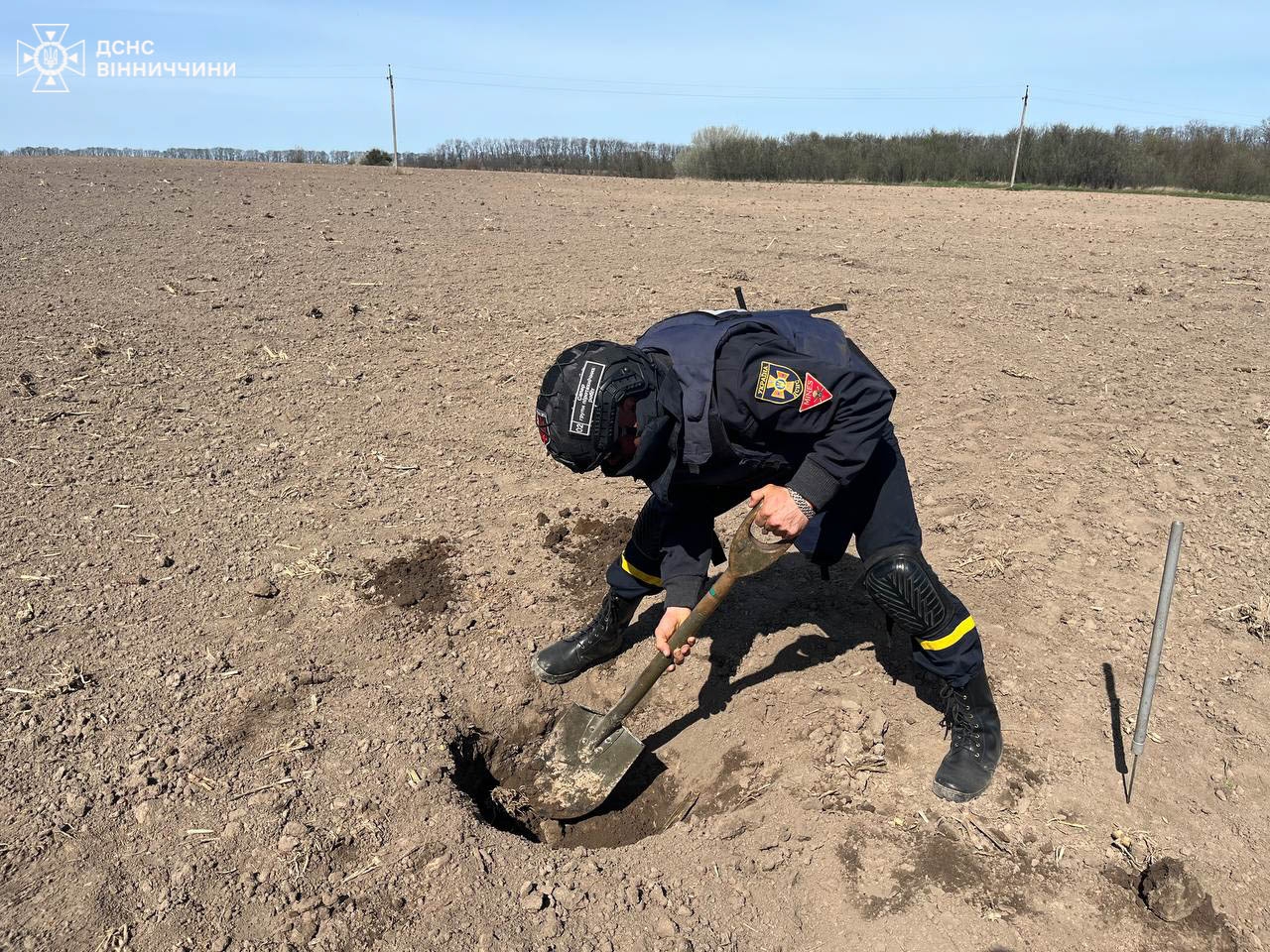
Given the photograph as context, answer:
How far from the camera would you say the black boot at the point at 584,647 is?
11.9ft

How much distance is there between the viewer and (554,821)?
3309 millimetres

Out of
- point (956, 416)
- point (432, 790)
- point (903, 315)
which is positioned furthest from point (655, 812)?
point (903, 315)

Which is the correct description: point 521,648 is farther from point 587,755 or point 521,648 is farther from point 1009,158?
point 1009,158

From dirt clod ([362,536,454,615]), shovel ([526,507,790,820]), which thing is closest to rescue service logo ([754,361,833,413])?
shovel ([526,507,790,820])

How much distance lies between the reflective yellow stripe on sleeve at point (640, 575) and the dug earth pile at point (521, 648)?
1.75 ft

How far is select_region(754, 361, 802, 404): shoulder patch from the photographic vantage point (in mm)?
2432

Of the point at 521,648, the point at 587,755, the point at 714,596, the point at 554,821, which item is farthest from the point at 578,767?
the point at 714,596

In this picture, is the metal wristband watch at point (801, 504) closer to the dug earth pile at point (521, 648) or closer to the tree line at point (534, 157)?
the dug earth pile at point (521, 648)

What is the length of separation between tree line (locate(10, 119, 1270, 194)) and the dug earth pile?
24375mm

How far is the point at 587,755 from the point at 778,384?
167 centimetres

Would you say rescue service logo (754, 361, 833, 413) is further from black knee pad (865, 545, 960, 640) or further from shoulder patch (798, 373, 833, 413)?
black knee pad (865, 545, 960, 640)

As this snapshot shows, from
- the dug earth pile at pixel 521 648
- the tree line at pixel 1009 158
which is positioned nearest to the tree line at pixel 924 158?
the tree line at pixel 1009 158

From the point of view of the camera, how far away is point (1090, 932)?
7.95 feet

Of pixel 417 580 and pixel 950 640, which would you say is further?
pixel 417 580
